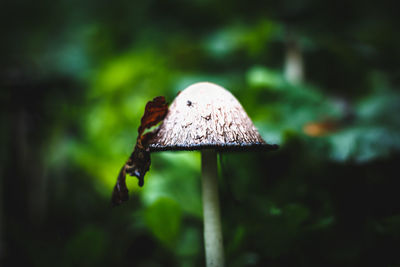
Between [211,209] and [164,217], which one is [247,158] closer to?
[164,217]

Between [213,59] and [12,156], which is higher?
[213,59]

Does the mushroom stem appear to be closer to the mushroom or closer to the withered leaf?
the mushroom

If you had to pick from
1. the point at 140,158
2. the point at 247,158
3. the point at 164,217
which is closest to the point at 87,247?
the point at 164,217

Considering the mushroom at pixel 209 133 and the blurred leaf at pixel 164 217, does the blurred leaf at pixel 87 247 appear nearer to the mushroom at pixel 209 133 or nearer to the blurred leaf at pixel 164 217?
the blurred leaf at pixel 164 217

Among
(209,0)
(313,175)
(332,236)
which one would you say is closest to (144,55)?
(209,0)

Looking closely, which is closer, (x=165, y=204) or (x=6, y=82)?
(x=165, y=204)

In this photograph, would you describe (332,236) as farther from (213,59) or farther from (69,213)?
(213,59)

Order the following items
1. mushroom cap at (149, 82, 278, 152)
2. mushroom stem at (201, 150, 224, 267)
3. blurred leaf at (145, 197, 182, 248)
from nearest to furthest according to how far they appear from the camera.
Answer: mushroom cap at (149, 82, 278, 152)
mushroom stem at (201, 150, 224, 267)
blurred leaf at (145, 197, 182, 248)

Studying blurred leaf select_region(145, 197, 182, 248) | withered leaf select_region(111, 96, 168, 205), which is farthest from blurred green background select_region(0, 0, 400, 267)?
withered leaf select_region(111, 96, 168, 205)
